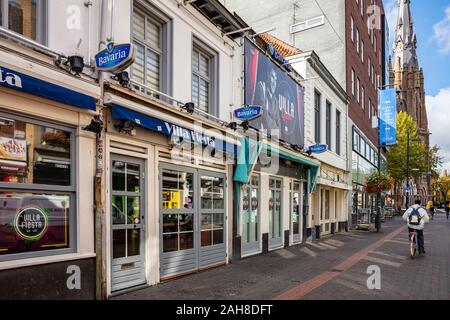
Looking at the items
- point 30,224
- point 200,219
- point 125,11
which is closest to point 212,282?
point 200,219

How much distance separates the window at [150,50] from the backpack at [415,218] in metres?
8.08

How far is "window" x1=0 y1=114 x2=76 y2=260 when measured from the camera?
5305 mm

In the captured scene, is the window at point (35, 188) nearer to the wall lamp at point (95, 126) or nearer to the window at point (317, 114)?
the wall lamp at point (95, 126)

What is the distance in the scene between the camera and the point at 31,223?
18.3ft

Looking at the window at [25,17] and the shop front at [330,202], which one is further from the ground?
the window at [25,17]

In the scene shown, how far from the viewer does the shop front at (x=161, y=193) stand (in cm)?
699

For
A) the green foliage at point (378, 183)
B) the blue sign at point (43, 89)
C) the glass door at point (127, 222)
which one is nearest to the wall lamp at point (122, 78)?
the blue sign at point (43, 89)

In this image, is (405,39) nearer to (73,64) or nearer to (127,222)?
(127,222)

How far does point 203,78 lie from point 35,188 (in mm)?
5661

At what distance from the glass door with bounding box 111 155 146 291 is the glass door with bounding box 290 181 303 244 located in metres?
8.57

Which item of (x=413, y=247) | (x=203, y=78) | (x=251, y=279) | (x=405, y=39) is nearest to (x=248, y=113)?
(x=203, y=78)

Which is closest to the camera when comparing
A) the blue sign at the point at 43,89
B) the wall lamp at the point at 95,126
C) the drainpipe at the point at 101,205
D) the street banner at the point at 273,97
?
the blue sign at the point at 43,89
